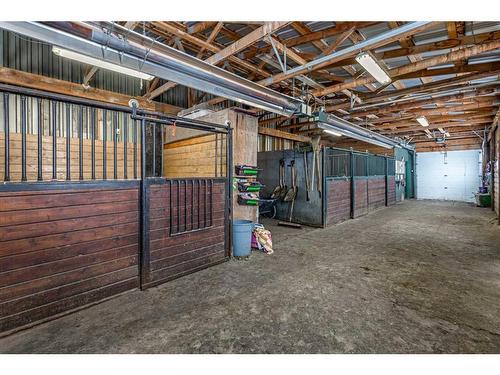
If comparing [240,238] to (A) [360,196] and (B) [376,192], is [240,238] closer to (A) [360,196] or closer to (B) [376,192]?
(A) [360,196]

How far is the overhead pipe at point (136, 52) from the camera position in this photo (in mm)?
2107

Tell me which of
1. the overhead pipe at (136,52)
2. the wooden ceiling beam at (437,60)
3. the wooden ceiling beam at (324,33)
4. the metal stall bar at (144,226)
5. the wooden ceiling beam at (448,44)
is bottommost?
the metal stall bar at (144,226)

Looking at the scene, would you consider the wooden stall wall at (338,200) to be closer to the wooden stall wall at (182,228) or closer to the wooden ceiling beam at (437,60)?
the wooden ceiling beam at (437,60)

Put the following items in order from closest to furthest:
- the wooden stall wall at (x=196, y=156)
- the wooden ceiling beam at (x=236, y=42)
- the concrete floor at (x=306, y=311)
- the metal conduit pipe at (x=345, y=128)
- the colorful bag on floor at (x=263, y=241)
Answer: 1. the concrete floor at (x=306, y=311)
2. the wooden ceiling beam at (x=236, y=42)
3. the colorful bag on floor at (x=263, y=241)
4. the wooden stall wall at (x=196, y=156)
5. the metal conduit pipe at (x=345, y=128)

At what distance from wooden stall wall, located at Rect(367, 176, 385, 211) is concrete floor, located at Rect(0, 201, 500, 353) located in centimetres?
418

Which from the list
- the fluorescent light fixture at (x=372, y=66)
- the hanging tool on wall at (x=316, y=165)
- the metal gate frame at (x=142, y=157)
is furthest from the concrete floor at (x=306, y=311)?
the fluorescent light fixture at (x=372, y=66)

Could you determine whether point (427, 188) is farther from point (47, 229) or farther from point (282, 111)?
point (47, 229)

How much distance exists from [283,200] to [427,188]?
34.4ft

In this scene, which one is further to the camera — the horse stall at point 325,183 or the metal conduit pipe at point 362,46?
the horse stall at point 325,183

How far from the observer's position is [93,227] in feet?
7.40

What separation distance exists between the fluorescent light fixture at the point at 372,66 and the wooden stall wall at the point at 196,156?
2.30 m

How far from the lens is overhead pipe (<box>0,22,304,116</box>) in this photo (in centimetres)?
211

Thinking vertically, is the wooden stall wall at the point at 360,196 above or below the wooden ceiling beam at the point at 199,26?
below

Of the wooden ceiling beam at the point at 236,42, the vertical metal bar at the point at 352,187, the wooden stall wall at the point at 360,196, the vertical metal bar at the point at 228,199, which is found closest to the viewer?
the wooden ceiling beam at the point at 236,42
